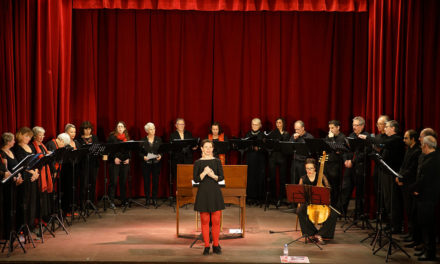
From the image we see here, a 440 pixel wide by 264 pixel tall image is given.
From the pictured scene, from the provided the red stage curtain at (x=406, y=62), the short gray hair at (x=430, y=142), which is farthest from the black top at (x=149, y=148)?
the short gray hair at (x=430, y=142)

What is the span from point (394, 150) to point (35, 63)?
20.4 ft

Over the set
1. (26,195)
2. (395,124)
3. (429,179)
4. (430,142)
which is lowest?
(26,195)

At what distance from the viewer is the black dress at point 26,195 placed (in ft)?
23.7

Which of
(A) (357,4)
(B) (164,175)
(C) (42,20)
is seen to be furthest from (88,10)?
(A) (357,4)

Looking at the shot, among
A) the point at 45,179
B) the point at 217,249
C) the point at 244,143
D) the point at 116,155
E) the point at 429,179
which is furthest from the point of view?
the point at 116,155

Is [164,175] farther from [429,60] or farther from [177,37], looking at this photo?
[429,60]

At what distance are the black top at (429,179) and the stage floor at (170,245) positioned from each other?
842 millimetres

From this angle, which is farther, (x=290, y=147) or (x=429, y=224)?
(x=290, y=147)

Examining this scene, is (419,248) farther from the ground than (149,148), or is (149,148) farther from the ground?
(149,148)

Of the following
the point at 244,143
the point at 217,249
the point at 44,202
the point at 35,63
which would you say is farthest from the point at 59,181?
the point at 244,143

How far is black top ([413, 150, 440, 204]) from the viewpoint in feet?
20.9

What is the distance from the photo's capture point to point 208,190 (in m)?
6.63

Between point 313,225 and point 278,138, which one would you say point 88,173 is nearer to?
point 278,138

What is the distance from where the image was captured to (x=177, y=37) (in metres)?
11.0
